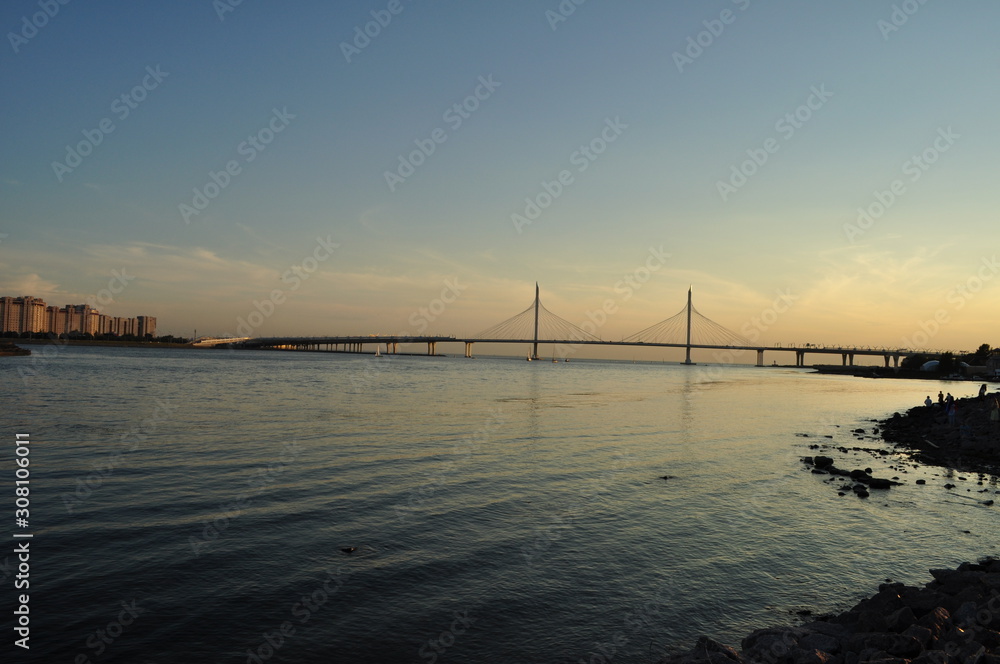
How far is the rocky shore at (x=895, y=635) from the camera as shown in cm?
619

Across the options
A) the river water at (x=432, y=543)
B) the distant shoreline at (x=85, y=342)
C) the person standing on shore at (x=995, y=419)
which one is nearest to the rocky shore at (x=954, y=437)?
the person standing on shore at (x=995, y=419)

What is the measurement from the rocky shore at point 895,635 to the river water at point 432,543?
2.88 feet

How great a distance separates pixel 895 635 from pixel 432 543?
701 centimetres

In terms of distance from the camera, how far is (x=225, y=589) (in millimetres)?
8484

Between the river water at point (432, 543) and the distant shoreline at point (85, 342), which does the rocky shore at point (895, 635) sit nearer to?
the river water at point (432, 543)

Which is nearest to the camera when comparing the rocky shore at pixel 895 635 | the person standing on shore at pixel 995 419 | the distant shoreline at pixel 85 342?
the rocky shore at pixel 895 635

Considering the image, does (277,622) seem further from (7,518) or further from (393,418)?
(393,418)

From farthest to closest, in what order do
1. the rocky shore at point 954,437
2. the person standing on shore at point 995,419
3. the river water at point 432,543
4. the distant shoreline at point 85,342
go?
the distant shoreline at point 85,342, the person standing on shore at point 995,419, the rocky shore at point 954,437, the river water at point 432,543

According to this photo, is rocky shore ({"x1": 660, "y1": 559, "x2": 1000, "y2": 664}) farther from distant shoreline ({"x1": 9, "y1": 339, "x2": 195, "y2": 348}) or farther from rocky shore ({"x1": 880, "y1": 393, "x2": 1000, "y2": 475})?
distant shoreline ({"x1": 9, "y1": 339, "x2": 195, "y2": 348})

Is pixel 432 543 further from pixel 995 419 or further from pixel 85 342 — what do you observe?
pixel 85 342

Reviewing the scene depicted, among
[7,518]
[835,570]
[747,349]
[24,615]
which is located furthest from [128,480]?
[747,349]

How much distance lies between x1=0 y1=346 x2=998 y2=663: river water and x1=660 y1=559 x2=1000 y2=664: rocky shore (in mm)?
878

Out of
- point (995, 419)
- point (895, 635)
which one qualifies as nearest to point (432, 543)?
point (895, 635)

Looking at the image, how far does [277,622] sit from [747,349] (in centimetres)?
18134
